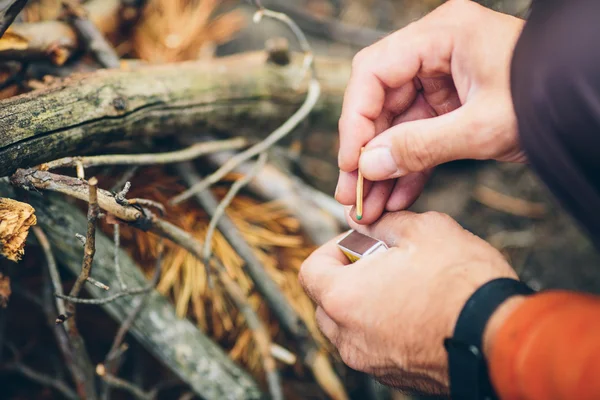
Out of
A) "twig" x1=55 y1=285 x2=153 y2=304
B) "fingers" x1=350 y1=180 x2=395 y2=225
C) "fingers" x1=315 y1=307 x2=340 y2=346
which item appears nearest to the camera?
"twig" x1=55 y1=285 x2=153 y2=304

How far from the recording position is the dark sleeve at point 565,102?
1.94ft

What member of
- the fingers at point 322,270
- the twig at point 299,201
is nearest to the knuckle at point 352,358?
the fingers at point 322,270

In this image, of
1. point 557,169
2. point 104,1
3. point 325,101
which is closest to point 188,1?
point 104,1

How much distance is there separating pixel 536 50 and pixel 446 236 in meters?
0.38

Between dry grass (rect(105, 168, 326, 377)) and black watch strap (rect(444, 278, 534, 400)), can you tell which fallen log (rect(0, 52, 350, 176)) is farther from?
black watch strap (rect(444, 278, 534, 400))

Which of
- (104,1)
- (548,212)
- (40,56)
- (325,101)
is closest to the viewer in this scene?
(40,56)

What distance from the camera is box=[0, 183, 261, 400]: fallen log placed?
3.41 ft

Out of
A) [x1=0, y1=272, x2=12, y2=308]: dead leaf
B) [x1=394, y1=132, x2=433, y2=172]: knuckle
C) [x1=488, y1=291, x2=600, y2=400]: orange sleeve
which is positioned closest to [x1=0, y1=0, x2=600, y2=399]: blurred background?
[x1=0, y1=272, x2=12, y2=308]: dead leaf

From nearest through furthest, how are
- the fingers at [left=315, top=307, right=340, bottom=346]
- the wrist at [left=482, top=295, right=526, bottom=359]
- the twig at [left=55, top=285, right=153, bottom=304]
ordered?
1. the wrist at [left=482, top=295, right=526, bottom=359]
2. the twig at [left=55, top=285, right=153, bottom=304]
3. the fingers at [left=315, top=307, right=340, bottom=346]

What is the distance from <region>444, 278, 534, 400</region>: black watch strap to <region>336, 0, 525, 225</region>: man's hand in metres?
0.30

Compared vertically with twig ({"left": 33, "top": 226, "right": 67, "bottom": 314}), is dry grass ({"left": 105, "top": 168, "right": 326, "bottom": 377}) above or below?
below

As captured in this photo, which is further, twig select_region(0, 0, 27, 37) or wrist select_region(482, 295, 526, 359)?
twig select_region(0, 0, 27, 37)

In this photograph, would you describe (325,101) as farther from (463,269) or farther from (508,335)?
(508,335)

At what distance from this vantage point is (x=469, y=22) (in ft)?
3.04
